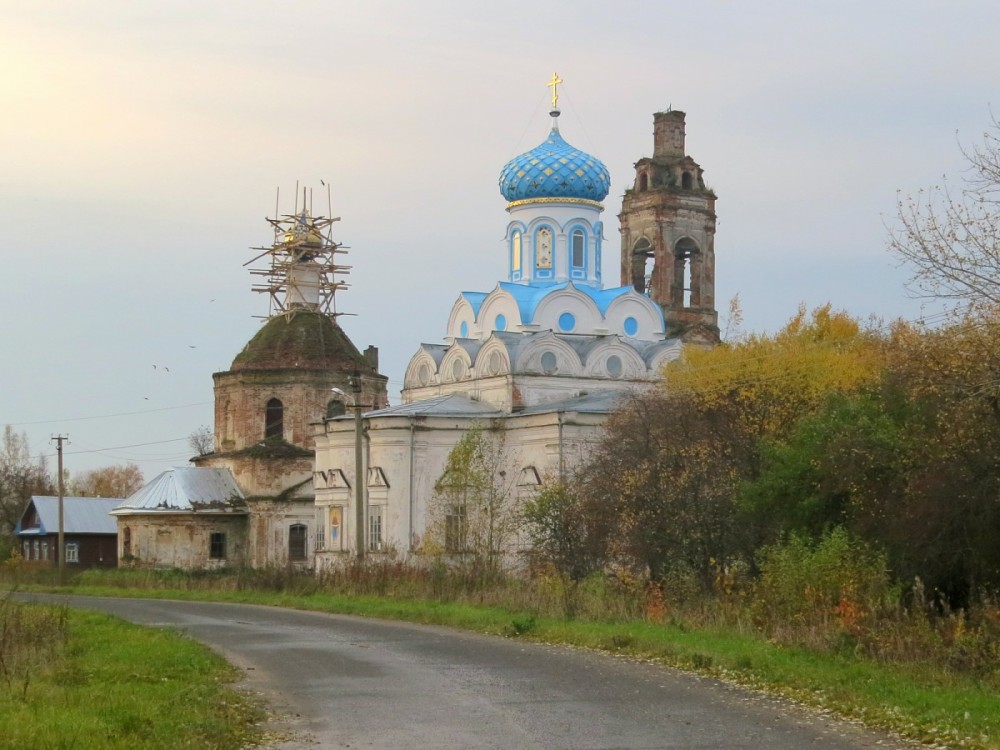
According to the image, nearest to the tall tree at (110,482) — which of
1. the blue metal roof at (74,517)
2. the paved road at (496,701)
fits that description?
the blue metal roof at (74,517)

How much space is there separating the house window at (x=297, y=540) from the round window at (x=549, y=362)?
37.8 ft

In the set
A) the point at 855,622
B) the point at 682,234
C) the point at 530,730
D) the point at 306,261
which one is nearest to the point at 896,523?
the point at 855,622

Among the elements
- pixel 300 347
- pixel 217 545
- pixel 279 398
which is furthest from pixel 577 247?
pixel 217 545

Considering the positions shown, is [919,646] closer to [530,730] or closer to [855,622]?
[855,622]

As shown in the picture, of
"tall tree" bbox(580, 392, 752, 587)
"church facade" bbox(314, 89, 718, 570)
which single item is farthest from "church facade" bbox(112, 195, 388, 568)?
"tall tree" bbox(580, 392, 752, 587)

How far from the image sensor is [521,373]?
1494 inches

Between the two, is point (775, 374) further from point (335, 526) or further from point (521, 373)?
point (335, 526)

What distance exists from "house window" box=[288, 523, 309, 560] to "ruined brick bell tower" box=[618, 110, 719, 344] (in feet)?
40.8

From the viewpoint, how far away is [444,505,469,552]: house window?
1268 inches

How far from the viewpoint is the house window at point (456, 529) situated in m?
32.2

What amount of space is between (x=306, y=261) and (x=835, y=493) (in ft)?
118

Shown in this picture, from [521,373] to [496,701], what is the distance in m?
26.0

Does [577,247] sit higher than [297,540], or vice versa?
[577,247]

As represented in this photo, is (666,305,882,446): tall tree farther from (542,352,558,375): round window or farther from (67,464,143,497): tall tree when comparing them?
(67,464,143,497): tall tree
